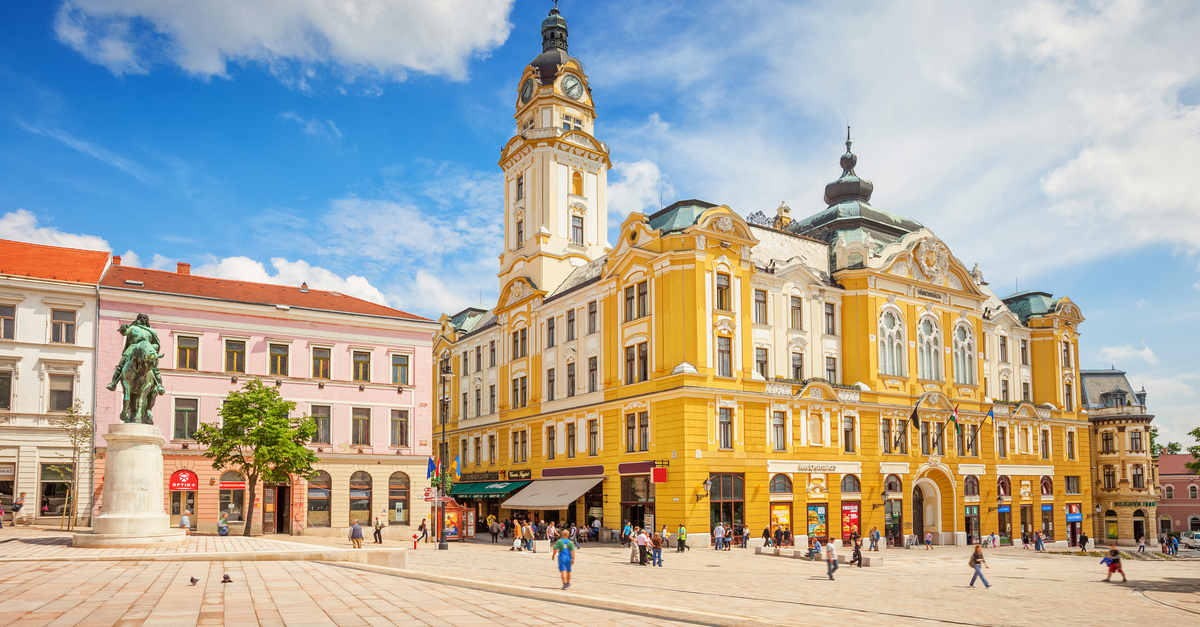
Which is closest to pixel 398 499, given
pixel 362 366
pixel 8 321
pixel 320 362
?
pixel 362 366

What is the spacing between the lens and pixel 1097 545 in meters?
65.2

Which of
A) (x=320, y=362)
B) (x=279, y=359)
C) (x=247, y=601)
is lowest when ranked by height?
(x=247, y=601)

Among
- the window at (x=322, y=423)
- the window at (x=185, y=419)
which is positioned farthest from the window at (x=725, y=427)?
the window at (x=185, y=419)

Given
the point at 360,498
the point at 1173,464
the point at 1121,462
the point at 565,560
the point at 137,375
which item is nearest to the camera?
the point at 565,560

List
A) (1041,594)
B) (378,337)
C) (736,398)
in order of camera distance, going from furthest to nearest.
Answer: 1. (378,337)
2. (736,398)
3. (1041,594)

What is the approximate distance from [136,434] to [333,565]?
7.92 meters

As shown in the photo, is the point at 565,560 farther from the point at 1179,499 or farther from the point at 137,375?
the point at 1179,499

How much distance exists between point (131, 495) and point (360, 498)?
2128cm

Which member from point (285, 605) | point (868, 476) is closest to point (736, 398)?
point (868, 476)

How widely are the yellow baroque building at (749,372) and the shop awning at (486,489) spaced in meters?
0.32

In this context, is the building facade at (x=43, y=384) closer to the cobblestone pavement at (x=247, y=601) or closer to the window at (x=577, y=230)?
the cobblestone pavement at (x=247, y=601)

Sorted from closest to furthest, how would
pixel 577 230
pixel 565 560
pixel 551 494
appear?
pixel 565 560, pixel 551 494, pixel 577 230

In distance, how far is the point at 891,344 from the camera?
5259 cm

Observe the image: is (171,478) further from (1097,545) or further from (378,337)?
(1097,545)
